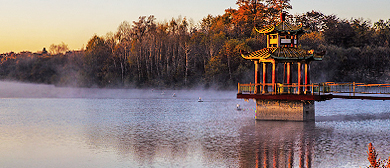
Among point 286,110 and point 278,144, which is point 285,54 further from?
point 278,144

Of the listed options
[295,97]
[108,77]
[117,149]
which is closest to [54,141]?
[117,149]

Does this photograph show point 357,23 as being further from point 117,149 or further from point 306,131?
point 117,149

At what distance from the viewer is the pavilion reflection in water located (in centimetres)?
2191

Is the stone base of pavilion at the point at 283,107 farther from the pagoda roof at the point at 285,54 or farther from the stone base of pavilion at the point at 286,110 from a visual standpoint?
the pagoda roof at the point at 285,54

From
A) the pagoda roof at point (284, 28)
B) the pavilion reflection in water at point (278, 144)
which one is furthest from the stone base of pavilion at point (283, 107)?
the pagoda roof at point (284, 28)

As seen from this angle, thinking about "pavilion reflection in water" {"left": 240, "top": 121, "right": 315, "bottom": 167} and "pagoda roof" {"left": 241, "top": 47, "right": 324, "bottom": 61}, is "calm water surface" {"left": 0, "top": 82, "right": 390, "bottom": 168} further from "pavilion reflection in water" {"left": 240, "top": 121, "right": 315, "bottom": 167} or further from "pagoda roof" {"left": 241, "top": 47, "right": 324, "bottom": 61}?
"pagoda roof" {"left": 241, "top": 47, "right": 324, "bottom": 61}

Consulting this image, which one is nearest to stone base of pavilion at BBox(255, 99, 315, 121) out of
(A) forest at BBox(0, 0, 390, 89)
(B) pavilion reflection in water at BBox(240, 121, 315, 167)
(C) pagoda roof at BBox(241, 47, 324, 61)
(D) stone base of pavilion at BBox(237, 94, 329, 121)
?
(D) stone base of pavilion at BBox(237, 94, 329, 121)

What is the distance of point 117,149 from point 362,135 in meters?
17.7

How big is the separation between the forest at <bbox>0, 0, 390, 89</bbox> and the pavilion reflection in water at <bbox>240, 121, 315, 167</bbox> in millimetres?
51586

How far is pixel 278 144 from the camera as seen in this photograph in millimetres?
27500

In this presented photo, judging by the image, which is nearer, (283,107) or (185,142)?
(185,142)

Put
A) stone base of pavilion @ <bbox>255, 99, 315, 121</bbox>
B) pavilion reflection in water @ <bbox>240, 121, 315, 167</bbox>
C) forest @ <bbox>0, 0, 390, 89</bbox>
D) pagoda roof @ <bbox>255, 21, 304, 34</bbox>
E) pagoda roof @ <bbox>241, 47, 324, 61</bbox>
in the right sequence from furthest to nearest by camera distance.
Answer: forest @ <bbox>0, 0, 390, 89</bbox> < pagoda roof @ <bbox>255, 21, 304, 34</bbox> < stone base of pavilion @ <bbox>255, 99, 315, 121</bbox> < pagoda roof @ <bbox>241, 47, 324, 61</bbox> < pavilion reflection in water @ <bbox>240, 121, 315, 167</bbox>

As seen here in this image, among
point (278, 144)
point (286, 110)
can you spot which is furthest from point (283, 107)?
point (278, 144)

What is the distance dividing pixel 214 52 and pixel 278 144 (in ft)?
227
